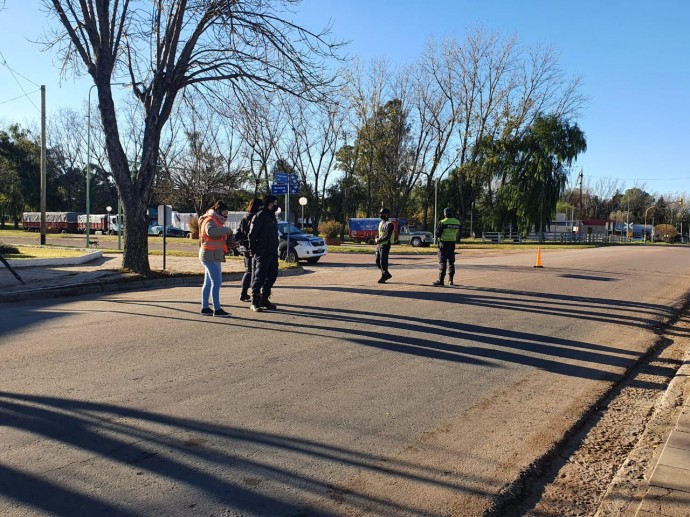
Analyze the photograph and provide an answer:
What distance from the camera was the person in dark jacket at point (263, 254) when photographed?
340 inches

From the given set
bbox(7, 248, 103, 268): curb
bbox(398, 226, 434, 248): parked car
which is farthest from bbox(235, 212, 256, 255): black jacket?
bbox(398, 226, 434, 248): parked car

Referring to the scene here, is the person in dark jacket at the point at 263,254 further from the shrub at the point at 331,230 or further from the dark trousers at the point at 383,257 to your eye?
the shrub at the point at 331,230

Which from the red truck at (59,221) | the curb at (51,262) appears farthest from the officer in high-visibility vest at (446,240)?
the red truck at (59,221)

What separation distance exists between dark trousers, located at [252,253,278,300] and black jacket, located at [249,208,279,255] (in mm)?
85

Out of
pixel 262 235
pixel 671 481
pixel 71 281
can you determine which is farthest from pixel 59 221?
pixel 671 481

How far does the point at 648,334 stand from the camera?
8180mm

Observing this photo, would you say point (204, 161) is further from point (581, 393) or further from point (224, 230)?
point (581, 393)

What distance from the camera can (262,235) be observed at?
8.68 meters

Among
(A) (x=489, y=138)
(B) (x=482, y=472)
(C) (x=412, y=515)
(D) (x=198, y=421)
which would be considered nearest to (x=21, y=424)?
(D) (x=198, y=421)

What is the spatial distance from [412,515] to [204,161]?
5147 cm

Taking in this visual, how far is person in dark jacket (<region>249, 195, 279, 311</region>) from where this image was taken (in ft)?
28.3

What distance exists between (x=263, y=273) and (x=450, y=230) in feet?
18.5

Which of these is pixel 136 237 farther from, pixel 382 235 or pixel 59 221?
pixel 59 221

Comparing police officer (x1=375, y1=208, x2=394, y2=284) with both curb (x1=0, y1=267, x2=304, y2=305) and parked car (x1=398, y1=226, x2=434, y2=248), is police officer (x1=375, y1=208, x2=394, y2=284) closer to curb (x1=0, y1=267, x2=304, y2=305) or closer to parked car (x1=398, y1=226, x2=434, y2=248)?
curb (x1=0, y1=267, x2=304, y2=305)
